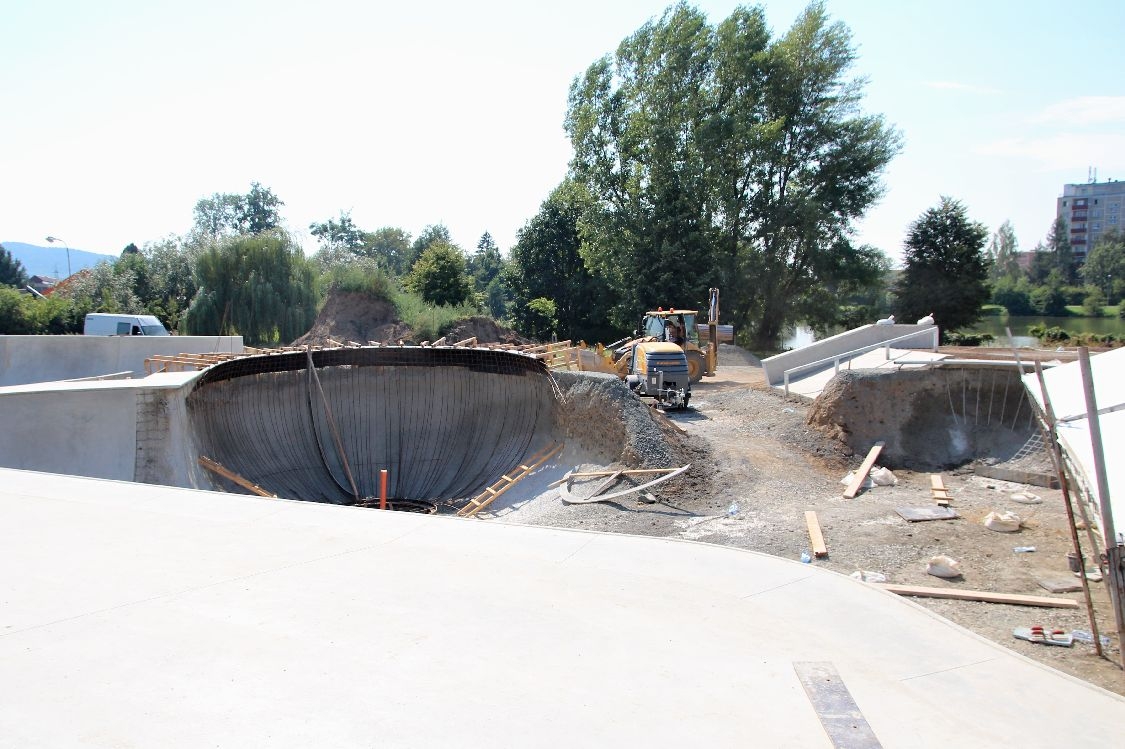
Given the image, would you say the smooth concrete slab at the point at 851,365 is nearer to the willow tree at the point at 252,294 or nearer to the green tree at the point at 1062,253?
the willow tree at the point at 252,294

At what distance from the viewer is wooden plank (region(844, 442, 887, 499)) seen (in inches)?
452

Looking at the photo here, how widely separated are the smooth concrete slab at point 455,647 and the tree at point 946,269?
111 feet

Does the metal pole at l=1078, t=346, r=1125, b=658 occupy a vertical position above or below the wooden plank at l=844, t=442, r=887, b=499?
above

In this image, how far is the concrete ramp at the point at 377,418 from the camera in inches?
579

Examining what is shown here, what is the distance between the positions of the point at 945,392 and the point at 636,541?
33.4 feet

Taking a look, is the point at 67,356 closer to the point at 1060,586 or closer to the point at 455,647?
the point at 455,647

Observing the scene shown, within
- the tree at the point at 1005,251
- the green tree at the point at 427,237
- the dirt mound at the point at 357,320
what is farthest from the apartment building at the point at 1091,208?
the dirt mound at the point at 357,320

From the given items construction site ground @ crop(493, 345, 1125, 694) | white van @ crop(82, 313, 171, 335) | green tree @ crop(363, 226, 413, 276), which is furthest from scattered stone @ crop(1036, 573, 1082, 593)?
green tree @ crop(363, 226, 413, 276)

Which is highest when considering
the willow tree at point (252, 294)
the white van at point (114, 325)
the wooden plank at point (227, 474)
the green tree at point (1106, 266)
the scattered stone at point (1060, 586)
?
the green tree at point (1106, 266)

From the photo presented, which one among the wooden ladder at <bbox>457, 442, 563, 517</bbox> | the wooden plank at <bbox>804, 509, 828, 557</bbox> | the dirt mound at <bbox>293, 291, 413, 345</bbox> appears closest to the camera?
the wooden plank at <bbox>804, 509, 828, 557</bbox>

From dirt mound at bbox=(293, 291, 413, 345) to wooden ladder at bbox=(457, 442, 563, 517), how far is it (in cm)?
1799

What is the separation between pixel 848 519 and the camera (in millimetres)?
10133

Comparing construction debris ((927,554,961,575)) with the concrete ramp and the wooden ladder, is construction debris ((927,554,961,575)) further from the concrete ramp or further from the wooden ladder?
the concrete ramp

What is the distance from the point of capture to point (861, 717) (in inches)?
145
